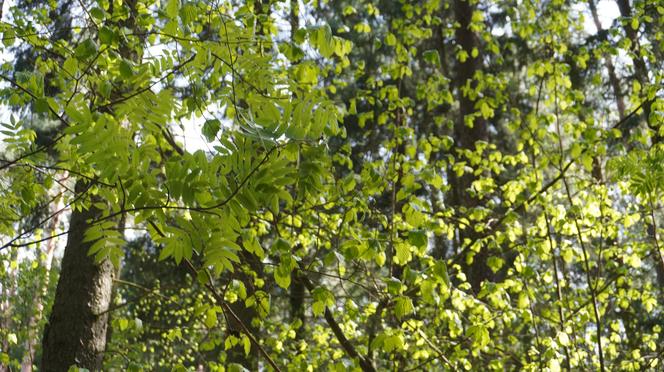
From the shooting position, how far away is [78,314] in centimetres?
379

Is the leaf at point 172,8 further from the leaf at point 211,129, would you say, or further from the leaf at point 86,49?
the leaf at point 211,129

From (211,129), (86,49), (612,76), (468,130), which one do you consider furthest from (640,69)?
(612,76)

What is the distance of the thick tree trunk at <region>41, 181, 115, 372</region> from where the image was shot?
371 cm

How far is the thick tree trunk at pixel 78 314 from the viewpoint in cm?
371

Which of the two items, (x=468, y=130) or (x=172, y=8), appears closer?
(x=172, y=8)

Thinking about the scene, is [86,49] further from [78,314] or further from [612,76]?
[612,76]

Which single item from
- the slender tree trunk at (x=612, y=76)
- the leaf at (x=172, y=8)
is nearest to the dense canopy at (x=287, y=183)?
the leaf at (x=172, y=8)

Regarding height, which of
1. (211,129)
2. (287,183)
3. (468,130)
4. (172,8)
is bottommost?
(287,183)

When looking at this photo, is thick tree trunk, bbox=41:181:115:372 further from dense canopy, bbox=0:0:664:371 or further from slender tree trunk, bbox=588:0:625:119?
slender tree trunk, bbox=588:0:625:119

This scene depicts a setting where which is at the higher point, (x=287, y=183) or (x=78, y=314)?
(x=78, y=314)

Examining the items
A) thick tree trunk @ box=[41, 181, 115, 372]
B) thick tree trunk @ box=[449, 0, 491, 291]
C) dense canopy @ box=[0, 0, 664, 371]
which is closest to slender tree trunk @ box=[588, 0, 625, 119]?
thick tree trunk @ box=[449, 0, 491, 291]

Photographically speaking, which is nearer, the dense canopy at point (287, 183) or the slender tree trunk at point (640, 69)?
the dense canopy at point (287, 183)

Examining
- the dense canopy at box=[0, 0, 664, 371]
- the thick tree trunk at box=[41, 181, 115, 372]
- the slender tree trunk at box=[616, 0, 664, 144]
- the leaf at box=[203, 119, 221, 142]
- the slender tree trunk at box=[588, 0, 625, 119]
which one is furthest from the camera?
the slender tree trunk at box=[588, 0, 625, 119]

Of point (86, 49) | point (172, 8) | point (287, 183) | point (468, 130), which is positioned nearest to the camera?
point (287, 183)
